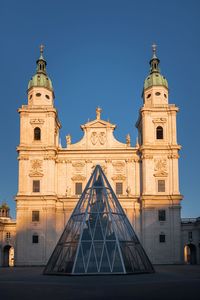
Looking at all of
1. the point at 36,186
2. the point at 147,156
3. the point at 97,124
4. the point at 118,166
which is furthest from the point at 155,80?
the point at 36,186

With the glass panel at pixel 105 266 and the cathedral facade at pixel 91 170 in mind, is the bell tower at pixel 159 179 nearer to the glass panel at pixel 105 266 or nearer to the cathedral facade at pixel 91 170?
the cathedral facade at pixel 91 170

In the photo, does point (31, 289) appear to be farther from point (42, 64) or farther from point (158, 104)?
point (42, 64)

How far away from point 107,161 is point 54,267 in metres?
27.0

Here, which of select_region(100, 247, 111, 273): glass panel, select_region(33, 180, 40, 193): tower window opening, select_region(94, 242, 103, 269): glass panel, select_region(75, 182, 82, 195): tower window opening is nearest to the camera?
select_region(100, 247, 111, 273): glass panel

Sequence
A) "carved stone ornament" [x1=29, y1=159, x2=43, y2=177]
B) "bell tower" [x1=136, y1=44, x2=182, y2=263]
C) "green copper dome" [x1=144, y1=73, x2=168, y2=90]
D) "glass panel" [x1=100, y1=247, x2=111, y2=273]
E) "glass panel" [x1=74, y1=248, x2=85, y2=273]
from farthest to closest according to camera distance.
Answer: "green copper dome" [x1=144, y1=73, x2=168, y2=90] < "carved stone ornament" [x1=29, y1=159, x2=43, y2=177] < "bell tower" [x1=136, y1=44, x2=182, y2=263] < "glass panel" [x1=100, y1=247, x2=111, y2=273] < "glass panel" [x1=74, y1=248, x2=85, y2=273]

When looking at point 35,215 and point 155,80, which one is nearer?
point 35,215

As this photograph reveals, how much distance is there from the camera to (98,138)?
57.3m

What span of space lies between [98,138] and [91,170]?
3.98 meters

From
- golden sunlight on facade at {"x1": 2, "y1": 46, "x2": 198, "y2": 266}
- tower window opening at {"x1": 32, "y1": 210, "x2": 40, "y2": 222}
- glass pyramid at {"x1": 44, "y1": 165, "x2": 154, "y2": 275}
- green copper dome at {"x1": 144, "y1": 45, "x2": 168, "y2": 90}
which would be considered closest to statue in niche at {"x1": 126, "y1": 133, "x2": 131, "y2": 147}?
golden sunlight on facade at {"x1": 2, "y1": 46, "x2": 198, "y2": 266}

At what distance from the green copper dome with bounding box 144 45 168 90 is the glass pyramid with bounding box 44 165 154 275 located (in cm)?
2799

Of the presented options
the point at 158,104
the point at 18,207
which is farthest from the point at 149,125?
the point at 18,207

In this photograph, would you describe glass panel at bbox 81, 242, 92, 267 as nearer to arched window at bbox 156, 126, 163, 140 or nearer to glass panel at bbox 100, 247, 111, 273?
glass panel at bbox 100, 247, 111, 273

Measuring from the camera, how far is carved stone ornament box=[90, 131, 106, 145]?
57.2m

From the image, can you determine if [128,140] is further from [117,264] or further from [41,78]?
[117,264]
